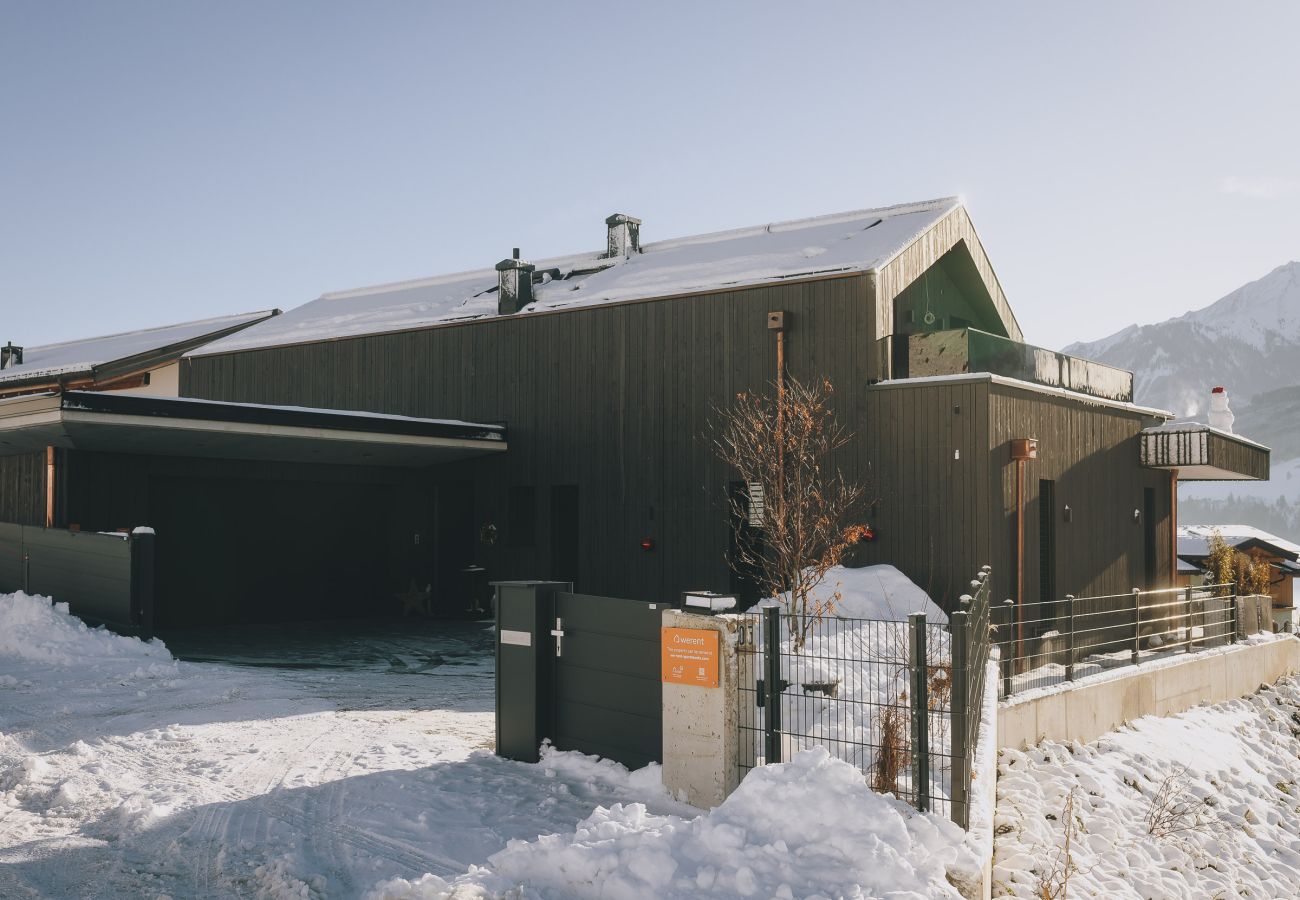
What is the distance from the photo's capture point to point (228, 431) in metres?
16.0

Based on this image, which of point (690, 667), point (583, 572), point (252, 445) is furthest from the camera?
point (583, 572)

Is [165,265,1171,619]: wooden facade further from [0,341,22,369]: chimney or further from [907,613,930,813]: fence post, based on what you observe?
[0,341,22,369]: chimney

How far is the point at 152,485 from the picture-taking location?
18.2 metres

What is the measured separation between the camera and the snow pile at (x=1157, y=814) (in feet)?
28.3

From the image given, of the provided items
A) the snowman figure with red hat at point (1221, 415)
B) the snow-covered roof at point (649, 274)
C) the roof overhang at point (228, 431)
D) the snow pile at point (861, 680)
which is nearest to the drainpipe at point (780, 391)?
the snow-covered roof at point (649, 274)

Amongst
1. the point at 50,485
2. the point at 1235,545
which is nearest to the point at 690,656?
the point at 50,485

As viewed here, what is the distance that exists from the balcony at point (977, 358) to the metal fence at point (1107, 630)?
361 centimetres

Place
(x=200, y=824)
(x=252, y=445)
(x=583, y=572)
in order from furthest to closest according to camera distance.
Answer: (x=583, y=572)
(x=252, y=445)
(x=200, y=824)

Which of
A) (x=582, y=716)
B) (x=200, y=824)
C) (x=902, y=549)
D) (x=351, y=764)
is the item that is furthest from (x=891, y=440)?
(x=200, y=824)

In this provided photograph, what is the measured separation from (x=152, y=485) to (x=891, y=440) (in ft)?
41.5

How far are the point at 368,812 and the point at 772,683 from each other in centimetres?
316

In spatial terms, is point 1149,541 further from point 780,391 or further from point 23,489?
point 23,489

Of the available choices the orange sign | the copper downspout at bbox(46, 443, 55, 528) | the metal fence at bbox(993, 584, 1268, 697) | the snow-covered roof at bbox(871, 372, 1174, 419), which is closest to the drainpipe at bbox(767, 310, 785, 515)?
the snow-covered roof at bbox(871, 372, 1174, 419)

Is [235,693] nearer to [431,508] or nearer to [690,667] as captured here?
[690,667]
